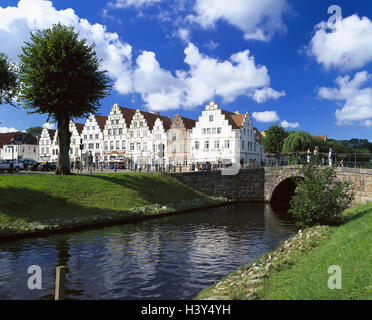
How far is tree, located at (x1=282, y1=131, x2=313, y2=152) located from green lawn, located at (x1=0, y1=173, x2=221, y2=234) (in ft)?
100

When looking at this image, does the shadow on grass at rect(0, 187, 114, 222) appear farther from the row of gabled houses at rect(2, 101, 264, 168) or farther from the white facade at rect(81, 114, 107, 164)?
the white facade at rect(81, 114, 107, 164)

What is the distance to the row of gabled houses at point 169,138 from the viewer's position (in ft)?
233

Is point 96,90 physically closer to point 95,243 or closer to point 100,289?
point 95,243

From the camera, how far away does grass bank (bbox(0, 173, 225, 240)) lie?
74.6 feet

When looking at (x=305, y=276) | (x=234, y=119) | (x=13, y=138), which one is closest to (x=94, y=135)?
(x=13, y=138)

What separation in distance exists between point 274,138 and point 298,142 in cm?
1119

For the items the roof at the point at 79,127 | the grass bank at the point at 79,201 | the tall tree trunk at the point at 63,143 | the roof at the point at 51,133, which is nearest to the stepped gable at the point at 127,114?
the roof at the point at 79,127

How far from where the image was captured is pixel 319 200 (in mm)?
21094

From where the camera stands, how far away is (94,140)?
90250mm

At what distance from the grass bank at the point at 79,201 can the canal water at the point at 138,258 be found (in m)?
1.97

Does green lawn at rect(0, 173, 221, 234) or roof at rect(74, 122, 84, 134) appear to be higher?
roof at rect(74, 122, 84, 134)

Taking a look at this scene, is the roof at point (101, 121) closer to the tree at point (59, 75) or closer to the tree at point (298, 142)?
the tree at point (298, 142)

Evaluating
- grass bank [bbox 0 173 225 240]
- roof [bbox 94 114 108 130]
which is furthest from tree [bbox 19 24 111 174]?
roof [bbox 94 114 108 130]

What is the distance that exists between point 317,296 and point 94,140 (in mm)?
86951
